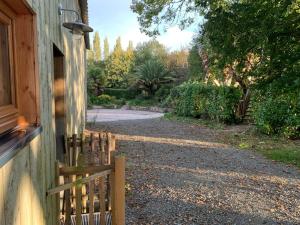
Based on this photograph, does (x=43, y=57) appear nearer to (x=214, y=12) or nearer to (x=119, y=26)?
(x=214, y=12)

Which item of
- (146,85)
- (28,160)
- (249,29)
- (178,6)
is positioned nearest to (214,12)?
(249,29)

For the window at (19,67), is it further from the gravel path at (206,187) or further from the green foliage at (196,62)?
the green foliage at (196,62)

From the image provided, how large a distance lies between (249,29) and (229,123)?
8129mm

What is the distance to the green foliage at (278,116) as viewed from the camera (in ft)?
33.2

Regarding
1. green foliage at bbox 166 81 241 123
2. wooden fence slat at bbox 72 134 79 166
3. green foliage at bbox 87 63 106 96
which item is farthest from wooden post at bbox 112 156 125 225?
green foliage at bbox 87 63 106 96

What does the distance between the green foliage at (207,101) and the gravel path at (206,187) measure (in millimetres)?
5483

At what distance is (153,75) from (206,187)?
22.0 meters

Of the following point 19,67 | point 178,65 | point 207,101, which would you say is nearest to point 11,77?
point 19,67

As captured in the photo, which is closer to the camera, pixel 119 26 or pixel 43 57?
pixel 43 57

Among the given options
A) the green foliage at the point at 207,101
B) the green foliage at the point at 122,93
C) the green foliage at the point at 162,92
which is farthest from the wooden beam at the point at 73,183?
the green foliage at the point at 122,93

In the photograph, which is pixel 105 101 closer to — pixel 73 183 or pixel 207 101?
pixel 207 101

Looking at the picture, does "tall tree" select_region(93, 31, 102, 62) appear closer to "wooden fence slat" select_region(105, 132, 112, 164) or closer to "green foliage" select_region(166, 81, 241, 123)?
"green foliage" select_region(166, 81, 241, 123)

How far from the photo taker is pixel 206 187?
548 centimetres

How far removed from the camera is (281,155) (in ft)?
25.9
